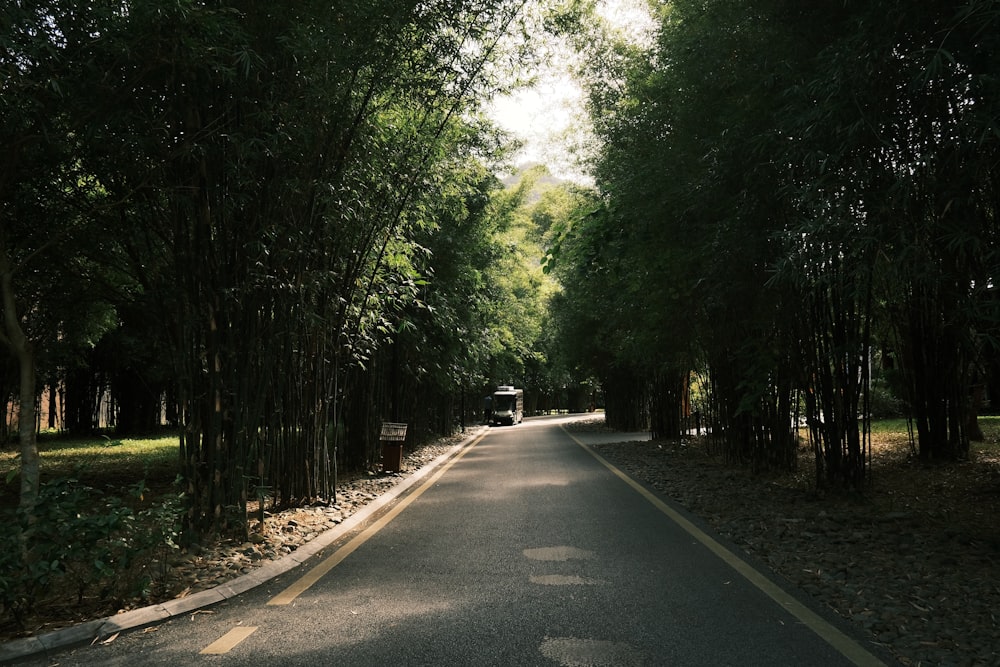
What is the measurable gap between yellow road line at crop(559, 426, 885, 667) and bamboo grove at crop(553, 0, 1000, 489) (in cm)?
221

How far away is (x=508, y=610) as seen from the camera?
165 inches

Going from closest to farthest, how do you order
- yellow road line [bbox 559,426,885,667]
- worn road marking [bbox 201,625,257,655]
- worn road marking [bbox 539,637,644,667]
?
worn road marking [bbox 539,637,644,667]
yellow road line [bbox 559,426,885,667]
worn road marking [bbox 201,625,257,655]

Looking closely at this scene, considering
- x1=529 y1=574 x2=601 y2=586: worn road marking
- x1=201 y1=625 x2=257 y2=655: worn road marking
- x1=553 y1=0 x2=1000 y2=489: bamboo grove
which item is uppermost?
x1=553 y1=0 x2=1000 y2=489: bamboo grove

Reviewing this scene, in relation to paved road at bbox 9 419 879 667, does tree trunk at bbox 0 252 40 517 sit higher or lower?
higher

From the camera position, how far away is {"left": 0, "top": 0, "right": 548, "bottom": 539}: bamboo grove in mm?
4797

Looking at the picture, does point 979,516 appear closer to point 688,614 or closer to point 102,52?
point 688,614

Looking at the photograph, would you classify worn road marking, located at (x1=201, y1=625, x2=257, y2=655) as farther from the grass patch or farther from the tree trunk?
the grass patch

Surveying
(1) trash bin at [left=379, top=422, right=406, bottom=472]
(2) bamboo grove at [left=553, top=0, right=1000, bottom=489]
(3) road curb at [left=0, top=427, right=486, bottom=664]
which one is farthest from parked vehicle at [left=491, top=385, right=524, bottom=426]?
(3) road curb at [left=0, top=427, right=486, bottom=664]

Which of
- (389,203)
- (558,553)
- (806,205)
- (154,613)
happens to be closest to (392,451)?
(389,203)

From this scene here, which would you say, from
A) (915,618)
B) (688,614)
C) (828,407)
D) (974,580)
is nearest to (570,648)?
(688,614)

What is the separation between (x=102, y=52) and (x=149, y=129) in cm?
67

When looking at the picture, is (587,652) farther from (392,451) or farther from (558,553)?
(392,451)

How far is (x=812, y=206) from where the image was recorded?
17.9ft

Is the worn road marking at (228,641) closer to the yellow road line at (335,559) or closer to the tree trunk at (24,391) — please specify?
the yellow road line at (335,559)
